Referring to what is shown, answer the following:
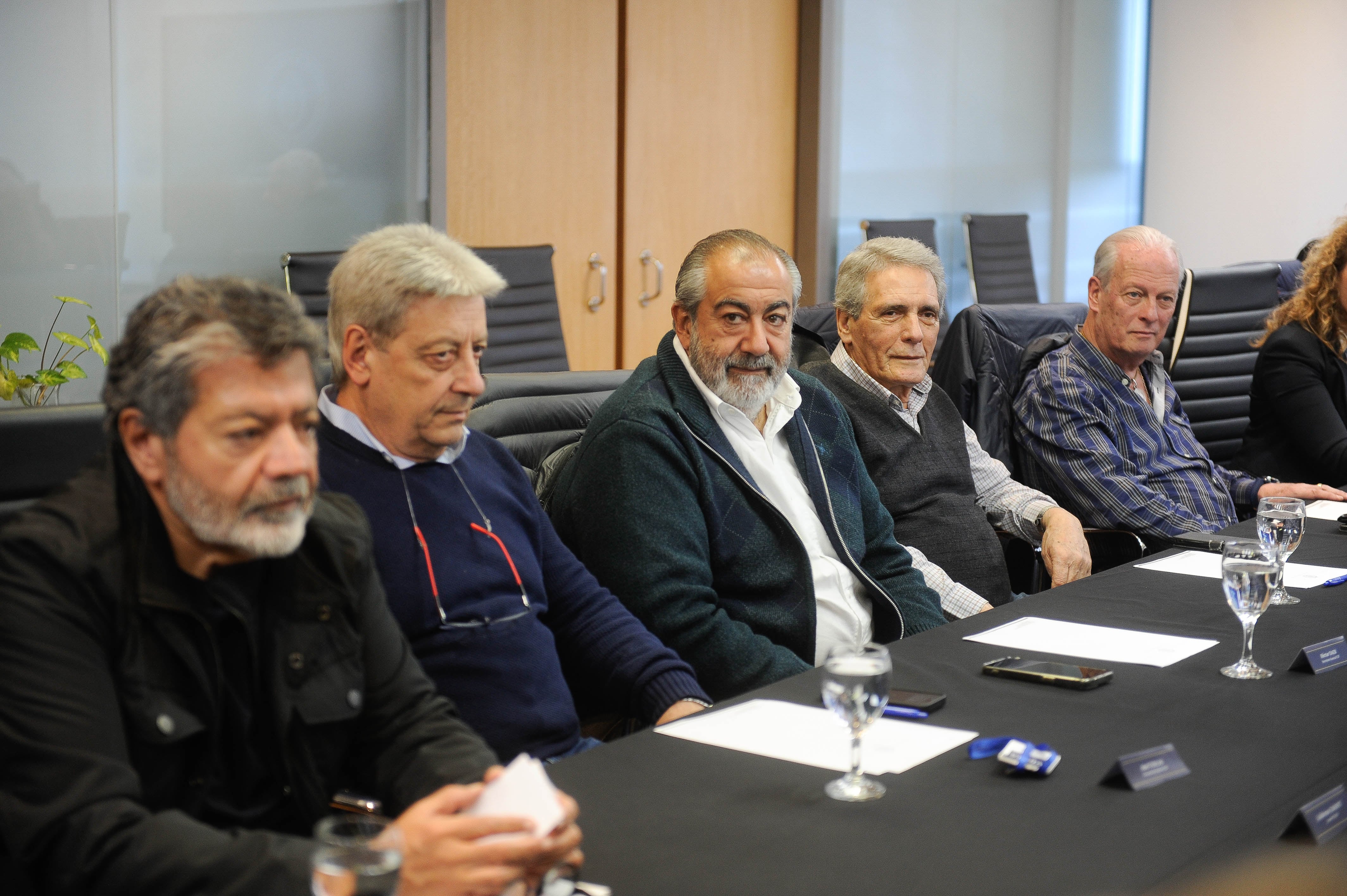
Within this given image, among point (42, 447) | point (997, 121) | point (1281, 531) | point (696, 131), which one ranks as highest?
point (997, 121)

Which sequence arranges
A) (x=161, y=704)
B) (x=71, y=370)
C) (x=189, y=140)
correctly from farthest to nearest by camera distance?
1. (x=189, y=140)
2. (x=71, y=370)
3. (x=161, y=704)

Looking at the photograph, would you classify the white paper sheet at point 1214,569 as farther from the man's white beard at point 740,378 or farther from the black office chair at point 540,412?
the black office chair at point 540,412

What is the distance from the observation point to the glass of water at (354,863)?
0.87 meters

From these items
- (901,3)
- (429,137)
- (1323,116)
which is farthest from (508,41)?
(1323,116)

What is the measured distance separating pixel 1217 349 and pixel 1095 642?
263 cm

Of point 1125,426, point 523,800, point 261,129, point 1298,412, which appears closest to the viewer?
point 523,800

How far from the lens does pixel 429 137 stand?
4.75m

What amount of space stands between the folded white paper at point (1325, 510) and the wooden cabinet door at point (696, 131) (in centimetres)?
316

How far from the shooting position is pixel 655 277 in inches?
226

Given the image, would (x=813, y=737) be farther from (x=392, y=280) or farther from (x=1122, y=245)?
(x=1122, y=245)

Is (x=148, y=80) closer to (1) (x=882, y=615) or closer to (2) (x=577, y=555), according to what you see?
(2) (x=577, y=555)

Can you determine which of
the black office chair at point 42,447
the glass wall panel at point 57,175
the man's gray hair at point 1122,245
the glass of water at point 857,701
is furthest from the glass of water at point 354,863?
the glass wall panel at point 57,175

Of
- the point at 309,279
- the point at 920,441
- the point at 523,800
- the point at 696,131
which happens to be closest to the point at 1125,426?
the point at 920,441

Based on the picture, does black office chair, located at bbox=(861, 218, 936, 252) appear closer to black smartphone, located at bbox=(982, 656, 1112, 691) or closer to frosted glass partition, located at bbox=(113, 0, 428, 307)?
frosted glass partition, located at bbox=(113, 0, 428, 307)
